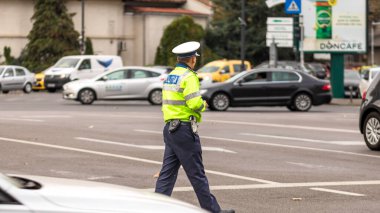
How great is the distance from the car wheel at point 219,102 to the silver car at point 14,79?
2178cm

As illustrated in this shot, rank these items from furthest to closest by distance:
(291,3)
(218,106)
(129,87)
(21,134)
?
(291,3) < (129,87) < (218,106) < (21,134)

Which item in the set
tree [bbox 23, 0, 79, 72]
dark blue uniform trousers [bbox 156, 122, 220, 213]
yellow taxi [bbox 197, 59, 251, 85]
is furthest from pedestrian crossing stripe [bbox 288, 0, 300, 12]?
dark blue uniform trousers [bbox 156, 122, 220, 213]

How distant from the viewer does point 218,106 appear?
106ft

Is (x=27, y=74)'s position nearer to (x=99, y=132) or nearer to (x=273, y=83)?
(x=273, y=83)

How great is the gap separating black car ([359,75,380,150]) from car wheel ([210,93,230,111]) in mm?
14311

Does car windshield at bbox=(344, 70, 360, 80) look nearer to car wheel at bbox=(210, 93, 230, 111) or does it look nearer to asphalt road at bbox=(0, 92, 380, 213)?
car wheel at bbox=(210, 93, 230, 111)

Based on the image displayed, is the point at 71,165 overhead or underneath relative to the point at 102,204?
underneath

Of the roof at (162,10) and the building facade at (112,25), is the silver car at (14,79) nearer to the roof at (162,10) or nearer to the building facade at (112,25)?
the building facade at (112,25)

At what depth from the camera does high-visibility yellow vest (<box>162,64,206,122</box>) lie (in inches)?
376

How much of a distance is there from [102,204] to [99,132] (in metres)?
16.4

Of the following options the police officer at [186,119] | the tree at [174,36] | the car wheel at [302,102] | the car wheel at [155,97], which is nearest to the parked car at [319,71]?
the tree at [174,36]

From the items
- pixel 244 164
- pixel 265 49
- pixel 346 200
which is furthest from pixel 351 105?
pixel 265 49

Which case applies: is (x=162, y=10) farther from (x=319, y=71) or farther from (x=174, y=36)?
(x=319, y=71)

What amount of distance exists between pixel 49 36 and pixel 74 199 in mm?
66384
